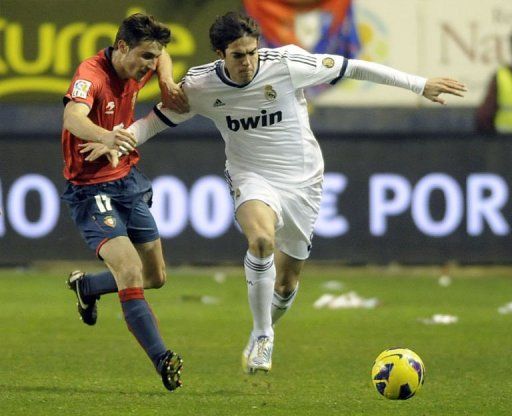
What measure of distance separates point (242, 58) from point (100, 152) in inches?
51.5

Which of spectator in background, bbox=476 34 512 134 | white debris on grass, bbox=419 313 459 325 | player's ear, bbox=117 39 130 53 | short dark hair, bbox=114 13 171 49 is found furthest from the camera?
spectator in background, bbox=476 34 512 134

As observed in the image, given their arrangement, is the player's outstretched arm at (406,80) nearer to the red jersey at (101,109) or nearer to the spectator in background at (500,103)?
the red jersey at (101,109)

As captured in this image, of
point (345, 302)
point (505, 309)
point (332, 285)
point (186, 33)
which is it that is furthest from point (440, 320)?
point (186, 33)

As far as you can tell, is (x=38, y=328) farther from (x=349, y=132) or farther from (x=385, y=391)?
(x=349, y=132)

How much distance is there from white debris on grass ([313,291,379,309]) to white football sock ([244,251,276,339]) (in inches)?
203

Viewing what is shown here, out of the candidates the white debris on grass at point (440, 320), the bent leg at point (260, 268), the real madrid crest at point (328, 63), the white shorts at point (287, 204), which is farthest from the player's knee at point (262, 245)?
the white debris on grass at point (440, 320)

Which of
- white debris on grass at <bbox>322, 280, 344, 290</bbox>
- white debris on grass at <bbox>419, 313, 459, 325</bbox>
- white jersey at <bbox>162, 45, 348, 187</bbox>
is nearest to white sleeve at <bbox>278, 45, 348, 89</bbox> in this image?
white jersey at <bbox>162, 45, 348, 187</bbox>

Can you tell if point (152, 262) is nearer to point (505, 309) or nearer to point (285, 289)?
point (285, 289)

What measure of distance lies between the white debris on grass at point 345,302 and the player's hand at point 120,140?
6.28m

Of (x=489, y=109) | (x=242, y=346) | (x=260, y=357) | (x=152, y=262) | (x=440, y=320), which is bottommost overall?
(x=440, y=320)

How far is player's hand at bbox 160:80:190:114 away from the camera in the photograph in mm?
9180

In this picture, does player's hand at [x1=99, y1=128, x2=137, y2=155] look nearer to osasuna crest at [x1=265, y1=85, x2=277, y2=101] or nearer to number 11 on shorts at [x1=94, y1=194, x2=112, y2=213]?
number 11 on shorts at [x1=94, y1=194, x2=112, y2=213]

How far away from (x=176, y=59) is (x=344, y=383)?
339 inches

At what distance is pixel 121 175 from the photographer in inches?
354
